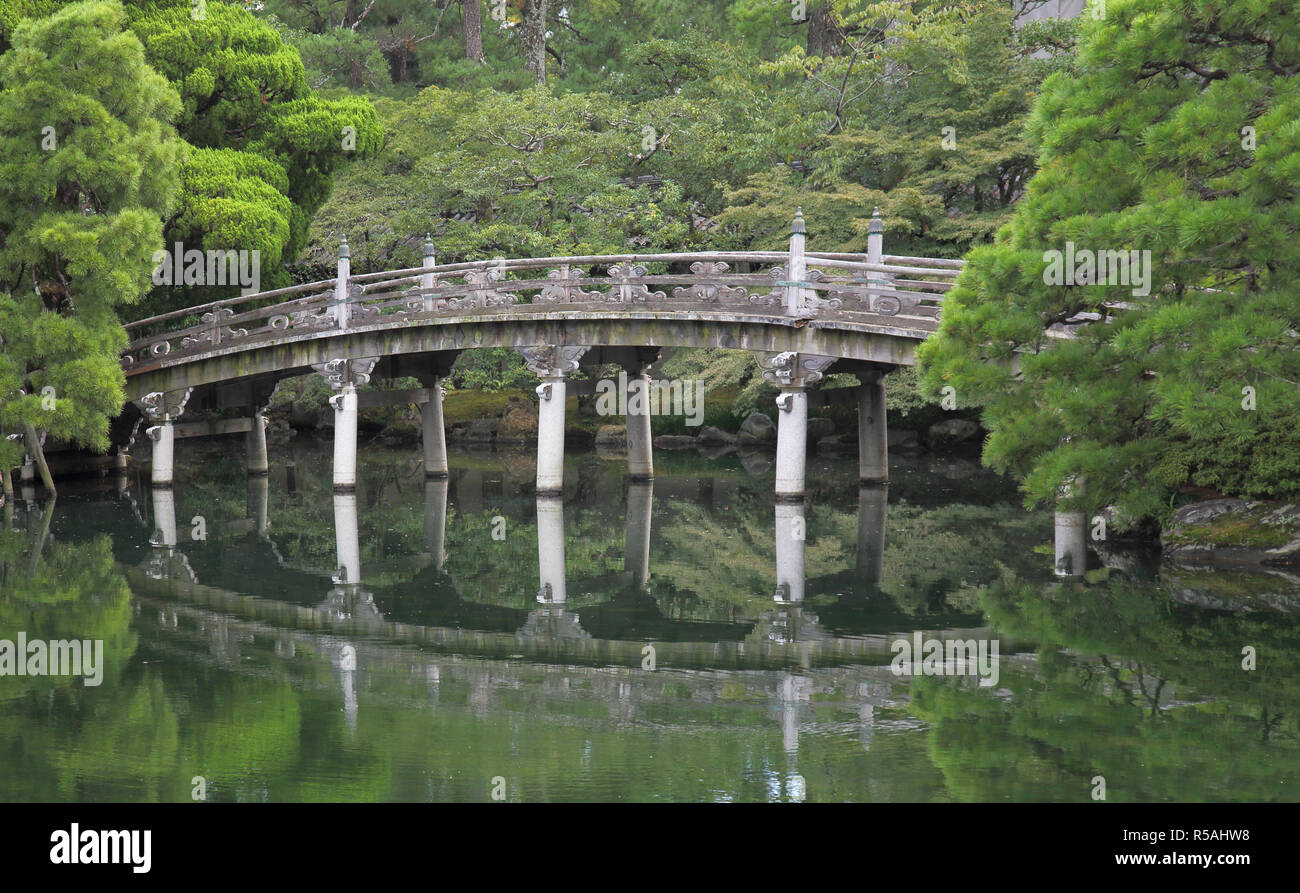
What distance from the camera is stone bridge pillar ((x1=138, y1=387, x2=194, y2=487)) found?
23906mm

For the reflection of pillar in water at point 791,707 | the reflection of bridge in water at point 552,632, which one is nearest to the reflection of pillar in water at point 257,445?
the reflection of bridge in water at point 552,632

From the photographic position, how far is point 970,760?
8.31 m

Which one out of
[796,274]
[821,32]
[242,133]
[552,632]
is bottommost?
[552,632]

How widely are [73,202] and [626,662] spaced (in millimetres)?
14483

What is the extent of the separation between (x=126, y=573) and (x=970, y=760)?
1138 centimetres

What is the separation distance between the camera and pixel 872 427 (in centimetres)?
2370

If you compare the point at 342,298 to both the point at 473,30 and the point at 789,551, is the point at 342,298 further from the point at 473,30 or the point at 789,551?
the point at 473,30

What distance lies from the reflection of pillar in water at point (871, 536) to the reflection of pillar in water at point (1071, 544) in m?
2.08

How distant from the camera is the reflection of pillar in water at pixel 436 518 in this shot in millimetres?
Answer: 17969

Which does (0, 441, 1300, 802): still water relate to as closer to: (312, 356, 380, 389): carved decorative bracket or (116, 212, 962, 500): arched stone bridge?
(116, 212, 962, 500): arched stone bridge

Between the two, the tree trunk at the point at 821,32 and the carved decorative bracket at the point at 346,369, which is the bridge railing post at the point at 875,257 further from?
the tree trunk at the point at 821,32

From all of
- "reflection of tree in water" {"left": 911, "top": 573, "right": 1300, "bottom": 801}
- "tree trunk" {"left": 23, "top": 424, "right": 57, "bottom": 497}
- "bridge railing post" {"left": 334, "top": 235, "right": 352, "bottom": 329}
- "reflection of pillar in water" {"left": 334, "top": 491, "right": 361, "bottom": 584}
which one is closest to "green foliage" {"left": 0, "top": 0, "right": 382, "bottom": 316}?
"bridge railing post" {"left": 334, "top": 235, "right": 352, "bottom": 329}

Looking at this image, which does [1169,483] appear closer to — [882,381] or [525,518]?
[882,381]

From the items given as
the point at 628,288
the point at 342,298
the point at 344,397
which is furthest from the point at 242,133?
the point at 628,288
